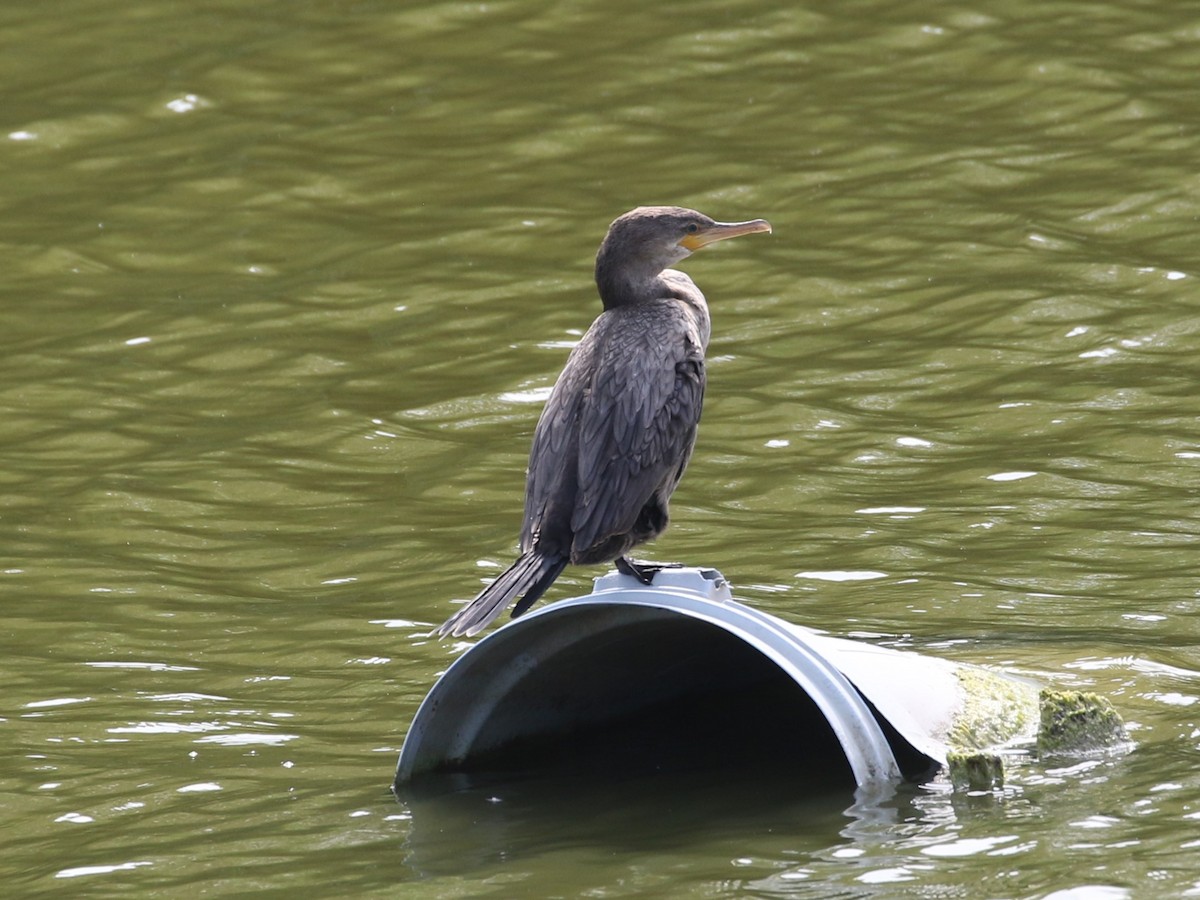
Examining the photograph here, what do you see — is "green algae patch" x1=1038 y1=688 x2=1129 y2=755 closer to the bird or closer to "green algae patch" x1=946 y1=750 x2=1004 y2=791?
"green algae patch" x1=946 y1=750 x2=1004 y2=791

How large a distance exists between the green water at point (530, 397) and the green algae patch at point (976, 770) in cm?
9

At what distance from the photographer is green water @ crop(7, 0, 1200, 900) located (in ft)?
15.6

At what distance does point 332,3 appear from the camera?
42.9ft

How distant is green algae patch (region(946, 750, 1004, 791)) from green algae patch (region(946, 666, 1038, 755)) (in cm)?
11

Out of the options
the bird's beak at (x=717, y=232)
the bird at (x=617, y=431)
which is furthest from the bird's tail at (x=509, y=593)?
the bird's beak at (x=717, y=232)

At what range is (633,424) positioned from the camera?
537 cm

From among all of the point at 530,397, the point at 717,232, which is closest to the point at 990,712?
the point at 717,232

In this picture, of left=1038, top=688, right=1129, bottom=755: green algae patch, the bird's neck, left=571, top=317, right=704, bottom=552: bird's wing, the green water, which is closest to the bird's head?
the bird's neck

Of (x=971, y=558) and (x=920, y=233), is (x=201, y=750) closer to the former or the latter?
(x=971, y=558)

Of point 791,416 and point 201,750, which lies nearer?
point 201,750

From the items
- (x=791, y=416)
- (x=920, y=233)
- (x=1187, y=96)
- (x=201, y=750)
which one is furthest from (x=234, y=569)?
(x=1187, y=96)

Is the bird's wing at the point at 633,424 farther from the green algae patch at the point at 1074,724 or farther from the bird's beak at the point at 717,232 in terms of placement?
the green algae patch at the point at 1074,724

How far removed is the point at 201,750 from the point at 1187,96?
748 centimetres

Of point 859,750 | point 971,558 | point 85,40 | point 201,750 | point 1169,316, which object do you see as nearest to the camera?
point 859,750
